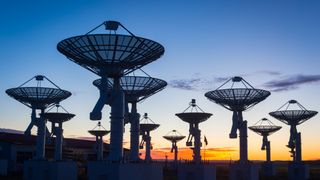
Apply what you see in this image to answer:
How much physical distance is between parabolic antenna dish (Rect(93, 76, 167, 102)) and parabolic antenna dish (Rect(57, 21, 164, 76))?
518 inches

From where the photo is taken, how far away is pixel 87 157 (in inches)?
5002

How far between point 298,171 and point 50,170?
5384 cm

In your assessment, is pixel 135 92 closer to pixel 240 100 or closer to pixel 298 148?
pixel 240 100

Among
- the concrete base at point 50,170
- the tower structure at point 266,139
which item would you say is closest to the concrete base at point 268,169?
the tower structure at point 266,139

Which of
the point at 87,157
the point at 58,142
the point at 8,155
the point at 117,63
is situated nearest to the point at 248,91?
the point at 117,63

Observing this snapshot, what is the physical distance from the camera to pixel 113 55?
163 feet

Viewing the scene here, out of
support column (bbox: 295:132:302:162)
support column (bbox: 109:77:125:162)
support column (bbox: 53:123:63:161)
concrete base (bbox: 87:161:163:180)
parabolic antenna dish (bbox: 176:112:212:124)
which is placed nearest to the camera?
concrete base (bbox: 87:161:163:180)

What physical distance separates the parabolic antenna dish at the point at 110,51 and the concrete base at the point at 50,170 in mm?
24865

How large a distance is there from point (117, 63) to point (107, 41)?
3271 millimetres

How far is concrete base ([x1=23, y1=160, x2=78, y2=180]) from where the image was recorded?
7001 cm

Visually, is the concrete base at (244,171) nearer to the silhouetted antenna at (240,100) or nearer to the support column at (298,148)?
the silhouetted antenna at (240,100)

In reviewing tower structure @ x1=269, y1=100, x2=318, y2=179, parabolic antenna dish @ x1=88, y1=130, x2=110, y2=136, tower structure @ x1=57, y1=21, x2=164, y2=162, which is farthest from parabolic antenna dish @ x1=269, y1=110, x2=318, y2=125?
tower structure @ x1=57, y1=21, x2=164, y2=162

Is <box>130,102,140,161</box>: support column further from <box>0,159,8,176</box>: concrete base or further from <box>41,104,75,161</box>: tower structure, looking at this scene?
<box>0,159,8,176</box>: concrete base

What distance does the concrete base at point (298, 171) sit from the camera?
313 ft
